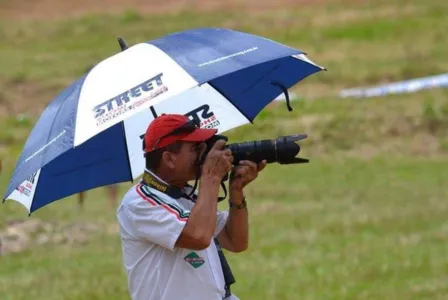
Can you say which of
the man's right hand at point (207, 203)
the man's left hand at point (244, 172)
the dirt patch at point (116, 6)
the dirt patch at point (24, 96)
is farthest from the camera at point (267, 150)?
the dirt patch at point (116, 6)

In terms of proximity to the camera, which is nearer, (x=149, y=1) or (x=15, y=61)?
(x=15, y=61)

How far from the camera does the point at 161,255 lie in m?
4.94

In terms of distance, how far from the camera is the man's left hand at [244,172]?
5.08m

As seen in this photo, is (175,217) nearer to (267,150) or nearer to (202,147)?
(202,147)

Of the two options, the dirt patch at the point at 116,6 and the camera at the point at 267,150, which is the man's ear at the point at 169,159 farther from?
the dirt patch at the point at 116,6

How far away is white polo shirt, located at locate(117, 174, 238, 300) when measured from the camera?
4859mm

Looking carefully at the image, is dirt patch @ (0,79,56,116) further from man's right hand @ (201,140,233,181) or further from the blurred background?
man's right hand @ (201,140,233,181)

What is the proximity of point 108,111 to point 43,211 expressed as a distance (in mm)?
9428

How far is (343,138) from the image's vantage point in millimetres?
20047

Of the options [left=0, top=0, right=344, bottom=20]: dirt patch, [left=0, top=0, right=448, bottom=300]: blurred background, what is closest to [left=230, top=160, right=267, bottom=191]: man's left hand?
[left=0, top=0, right=448, bottom=300]: blurred background

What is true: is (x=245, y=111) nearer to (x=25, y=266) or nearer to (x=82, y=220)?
(x=25, y=266)

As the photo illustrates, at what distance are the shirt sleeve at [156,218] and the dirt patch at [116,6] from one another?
114 feet

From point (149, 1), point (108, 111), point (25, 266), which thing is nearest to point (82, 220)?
point (25, 266)

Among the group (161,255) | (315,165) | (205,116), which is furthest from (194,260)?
(315,165)
